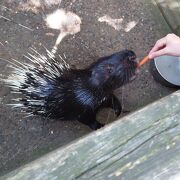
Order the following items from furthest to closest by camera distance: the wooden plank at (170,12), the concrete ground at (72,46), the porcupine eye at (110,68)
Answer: the wooden plank at (170,12), the concrete ground at (72,46), the porcupine eye at (110,68)

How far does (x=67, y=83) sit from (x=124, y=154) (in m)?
0.91

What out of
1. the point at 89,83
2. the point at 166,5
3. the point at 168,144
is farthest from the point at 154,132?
the point at 166,5

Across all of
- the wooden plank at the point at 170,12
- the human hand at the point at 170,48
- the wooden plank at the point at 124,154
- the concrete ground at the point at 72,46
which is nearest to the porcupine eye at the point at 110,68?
the human hand at the point at 170,48

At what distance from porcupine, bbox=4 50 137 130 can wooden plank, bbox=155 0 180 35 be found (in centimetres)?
63

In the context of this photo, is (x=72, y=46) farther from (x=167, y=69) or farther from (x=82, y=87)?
(x=167, y=69)

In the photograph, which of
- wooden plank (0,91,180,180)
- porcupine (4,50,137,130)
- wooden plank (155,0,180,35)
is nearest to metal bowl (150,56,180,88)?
porcupine (4,50,137,130)

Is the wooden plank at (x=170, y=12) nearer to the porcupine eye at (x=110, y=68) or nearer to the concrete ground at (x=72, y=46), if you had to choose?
the concrete ground at (x=72, y=46)

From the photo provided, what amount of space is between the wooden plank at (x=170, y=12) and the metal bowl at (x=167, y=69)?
373 millimetres

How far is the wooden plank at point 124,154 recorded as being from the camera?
135cm

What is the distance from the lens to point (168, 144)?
57.6 inches

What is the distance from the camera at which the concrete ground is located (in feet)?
7.72

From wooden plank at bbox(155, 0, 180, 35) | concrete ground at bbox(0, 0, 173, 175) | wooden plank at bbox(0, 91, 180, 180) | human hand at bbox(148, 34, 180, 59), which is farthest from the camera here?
wooden plank at bbox(155, 0, 180, 35)

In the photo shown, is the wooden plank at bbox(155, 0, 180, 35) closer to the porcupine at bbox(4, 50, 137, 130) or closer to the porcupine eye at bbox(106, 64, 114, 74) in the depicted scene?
the porcupine at bbox(4, 50, 137, 130)

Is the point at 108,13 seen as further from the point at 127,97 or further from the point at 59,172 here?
the point at 59,172
